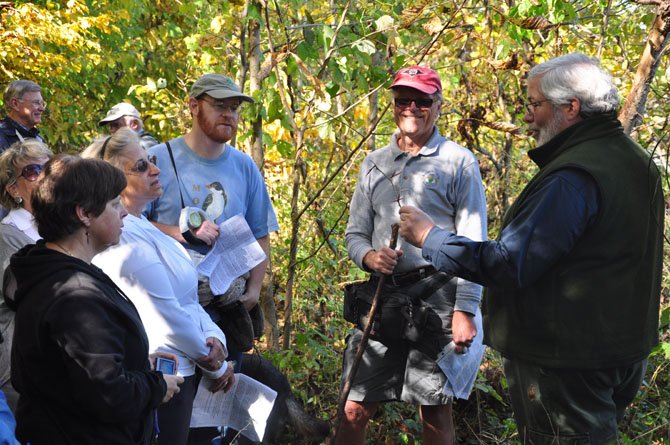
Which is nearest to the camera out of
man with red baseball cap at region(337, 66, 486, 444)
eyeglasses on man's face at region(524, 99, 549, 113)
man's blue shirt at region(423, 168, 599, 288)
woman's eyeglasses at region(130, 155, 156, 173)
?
man's blue shirt at region(423, 168, 599, 288)

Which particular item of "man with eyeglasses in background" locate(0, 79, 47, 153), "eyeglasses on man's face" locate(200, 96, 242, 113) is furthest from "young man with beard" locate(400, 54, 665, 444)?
"man with eyeglasses in background" locate(0, 79, 47, 153)

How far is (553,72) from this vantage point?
9.89 ft

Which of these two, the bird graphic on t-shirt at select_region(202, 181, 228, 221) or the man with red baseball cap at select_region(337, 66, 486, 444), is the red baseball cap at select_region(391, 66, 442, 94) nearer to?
the man with red baseball cap at select_region(337, 66, 486, 444)

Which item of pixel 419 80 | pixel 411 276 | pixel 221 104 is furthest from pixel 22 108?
pixel 411 276

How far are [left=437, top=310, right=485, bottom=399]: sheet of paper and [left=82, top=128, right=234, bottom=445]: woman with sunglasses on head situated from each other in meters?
1.09

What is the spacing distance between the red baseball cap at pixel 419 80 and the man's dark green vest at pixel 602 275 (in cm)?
113

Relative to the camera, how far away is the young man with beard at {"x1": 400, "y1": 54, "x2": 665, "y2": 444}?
9.28 feet

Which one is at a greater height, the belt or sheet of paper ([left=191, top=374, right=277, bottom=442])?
the belt

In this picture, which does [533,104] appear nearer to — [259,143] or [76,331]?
[76,331]

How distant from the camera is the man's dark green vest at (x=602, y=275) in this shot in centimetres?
286

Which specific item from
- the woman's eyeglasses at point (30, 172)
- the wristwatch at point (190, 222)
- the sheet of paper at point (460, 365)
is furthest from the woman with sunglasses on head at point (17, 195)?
the sheet of paper at point (460, 365)

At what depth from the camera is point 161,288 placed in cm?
302

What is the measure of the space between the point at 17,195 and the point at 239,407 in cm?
154

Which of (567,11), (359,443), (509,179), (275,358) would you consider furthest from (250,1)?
(509,179)
